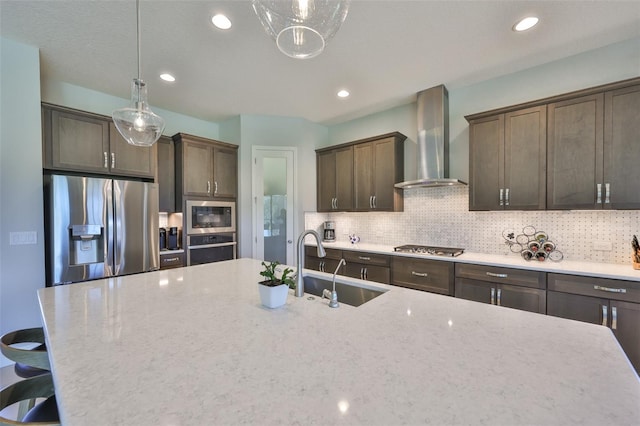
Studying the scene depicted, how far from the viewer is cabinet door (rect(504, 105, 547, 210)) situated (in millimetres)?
2436

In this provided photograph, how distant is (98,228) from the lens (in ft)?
8.76

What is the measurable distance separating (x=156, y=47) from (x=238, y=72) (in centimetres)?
73

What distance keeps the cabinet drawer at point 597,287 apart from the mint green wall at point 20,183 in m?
4.43

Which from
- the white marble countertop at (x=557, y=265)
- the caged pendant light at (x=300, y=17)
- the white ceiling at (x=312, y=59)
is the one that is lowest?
the white marble countertop at (x=557, y=265)

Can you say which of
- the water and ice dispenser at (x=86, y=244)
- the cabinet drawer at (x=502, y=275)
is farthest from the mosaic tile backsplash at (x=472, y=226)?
the water and ice dispenser at (x=86, y=244)

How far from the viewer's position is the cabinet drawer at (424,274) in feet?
8.96

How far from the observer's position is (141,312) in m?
1.26

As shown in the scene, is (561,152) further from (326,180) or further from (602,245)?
(326,180)

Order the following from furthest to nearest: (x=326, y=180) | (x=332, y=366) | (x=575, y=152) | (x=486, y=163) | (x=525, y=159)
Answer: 1. (x=326, y=180)
2. (x=486, y=163)
3. (x=525, y=159)
4. (x=575, y=152)
5. (x=332, y=366)

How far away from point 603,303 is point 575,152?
4.01 feet

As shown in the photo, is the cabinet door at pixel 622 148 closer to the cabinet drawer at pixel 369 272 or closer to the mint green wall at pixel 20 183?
the cabinet drawer at pixel 369 272

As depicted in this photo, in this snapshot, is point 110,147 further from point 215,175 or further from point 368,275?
point 368,275

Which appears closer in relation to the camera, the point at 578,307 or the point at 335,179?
the point at 578,307

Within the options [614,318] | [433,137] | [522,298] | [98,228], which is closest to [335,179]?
[433,137]
